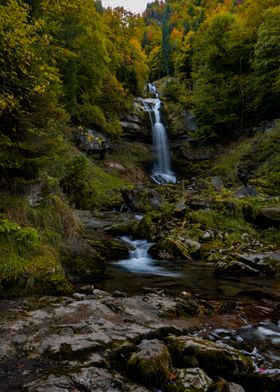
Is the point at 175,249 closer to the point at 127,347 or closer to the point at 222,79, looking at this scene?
the point at 127,347

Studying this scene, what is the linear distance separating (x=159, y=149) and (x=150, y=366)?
3031cm

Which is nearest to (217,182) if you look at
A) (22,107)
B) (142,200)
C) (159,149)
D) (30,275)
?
(142,200)

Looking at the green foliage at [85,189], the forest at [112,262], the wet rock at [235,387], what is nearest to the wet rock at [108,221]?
the forest at [112,262]

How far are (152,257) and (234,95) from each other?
83.4 ft

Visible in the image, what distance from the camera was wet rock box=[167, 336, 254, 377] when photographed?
3.80 metres

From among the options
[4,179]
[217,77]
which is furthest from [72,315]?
[217,77]

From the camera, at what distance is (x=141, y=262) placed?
988 cm

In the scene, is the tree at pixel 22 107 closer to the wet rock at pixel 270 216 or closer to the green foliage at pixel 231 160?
the wet rock at pixel 270 216

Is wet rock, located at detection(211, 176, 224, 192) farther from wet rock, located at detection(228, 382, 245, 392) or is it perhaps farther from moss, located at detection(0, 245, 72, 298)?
wet rock, located at detection(228, 382, 245, 392)

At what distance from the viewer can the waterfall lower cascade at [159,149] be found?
97.2 feet

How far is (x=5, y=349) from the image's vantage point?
12.4 feet

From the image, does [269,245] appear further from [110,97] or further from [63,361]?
[110,97]

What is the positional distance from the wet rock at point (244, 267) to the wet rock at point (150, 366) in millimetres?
5303

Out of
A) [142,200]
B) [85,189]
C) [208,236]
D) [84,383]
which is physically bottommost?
[84,383]
